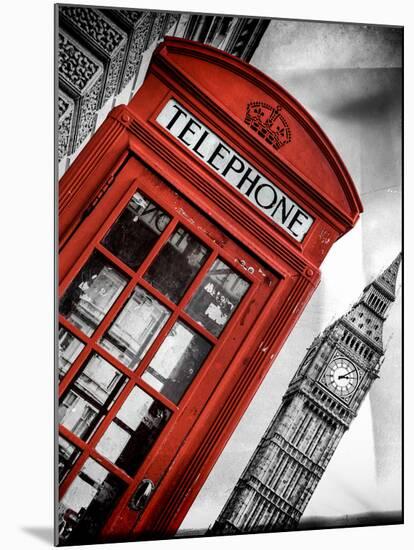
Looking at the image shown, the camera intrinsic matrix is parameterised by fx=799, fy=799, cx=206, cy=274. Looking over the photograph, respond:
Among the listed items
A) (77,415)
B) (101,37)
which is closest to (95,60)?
(101,37)

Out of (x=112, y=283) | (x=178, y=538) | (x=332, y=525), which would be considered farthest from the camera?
(x=332, y=525)

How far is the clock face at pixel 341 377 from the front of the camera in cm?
386

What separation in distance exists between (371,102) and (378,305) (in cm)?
102

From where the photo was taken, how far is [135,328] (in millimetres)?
3338

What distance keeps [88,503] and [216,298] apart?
1.00 m

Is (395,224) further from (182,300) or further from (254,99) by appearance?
(182,300)

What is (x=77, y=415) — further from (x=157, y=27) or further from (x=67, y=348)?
(x=157, y=27)

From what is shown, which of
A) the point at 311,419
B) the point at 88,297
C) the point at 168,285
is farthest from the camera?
the point at 311,419

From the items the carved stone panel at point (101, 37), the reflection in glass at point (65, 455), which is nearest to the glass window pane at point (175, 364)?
the reflection in glass at point (65, 455)

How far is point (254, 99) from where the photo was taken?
360 centimetres

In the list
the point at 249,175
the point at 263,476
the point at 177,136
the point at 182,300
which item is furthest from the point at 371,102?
the point at 263,476

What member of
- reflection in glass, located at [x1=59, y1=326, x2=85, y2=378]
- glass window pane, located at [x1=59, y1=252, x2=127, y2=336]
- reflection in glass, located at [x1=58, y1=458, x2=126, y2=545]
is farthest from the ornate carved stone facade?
reflection in glass, located at [x1=58, y1=458, x2=126, y2=545]

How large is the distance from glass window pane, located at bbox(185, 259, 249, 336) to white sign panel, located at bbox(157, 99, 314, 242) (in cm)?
35

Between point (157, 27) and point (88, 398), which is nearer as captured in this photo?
point (88, 398)
